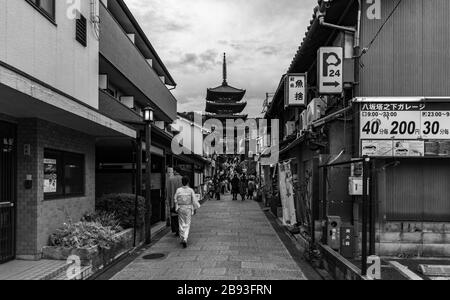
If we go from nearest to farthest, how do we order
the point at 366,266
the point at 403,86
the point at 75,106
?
the point at 366,266
the point at 75,106
the point at 403,86

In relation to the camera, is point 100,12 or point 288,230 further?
point 288,230

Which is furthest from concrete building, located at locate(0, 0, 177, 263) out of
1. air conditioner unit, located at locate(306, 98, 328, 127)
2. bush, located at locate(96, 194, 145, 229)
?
air conditioner unit, located at locate(306, 98, 328, 127)

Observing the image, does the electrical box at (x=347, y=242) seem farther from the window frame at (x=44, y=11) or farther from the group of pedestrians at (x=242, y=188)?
the group of pedestrians at (x=242, y=188)

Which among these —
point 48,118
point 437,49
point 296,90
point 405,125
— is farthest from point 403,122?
point 48,118

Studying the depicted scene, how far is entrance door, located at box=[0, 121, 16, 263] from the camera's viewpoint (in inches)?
294

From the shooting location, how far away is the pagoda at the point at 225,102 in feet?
183

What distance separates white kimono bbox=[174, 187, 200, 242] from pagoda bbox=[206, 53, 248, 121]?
4452 cm

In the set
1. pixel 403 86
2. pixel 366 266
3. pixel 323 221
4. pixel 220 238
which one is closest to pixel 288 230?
pixel 220 238

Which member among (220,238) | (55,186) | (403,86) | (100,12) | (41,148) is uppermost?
(100,12)

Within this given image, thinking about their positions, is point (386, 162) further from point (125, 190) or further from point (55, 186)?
point (125, 190)

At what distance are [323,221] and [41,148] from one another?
630 centimetres

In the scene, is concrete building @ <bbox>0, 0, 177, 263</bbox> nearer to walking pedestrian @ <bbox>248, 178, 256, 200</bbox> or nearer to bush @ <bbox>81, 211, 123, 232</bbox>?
bush @ <bbox>81, 211, 123, 232</bbox>

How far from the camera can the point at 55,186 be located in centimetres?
899

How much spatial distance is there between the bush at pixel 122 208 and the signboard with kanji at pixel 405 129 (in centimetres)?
621
